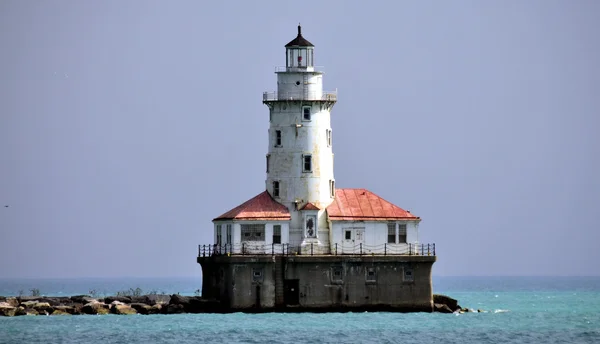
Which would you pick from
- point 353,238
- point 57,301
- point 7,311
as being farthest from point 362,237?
point 7,311

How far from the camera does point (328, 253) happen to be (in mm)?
84625

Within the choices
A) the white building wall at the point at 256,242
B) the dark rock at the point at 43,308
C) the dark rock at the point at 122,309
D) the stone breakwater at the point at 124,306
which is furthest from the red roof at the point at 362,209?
the dark rock at the point at 43,308

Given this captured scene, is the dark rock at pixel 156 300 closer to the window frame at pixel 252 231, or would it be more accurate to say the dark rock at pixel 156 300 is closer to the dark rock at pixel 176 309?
the dark rock at pixel 176 309

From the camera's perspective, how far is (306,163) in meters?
86.1

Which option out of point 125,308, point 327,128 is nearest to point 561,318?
point 327,128

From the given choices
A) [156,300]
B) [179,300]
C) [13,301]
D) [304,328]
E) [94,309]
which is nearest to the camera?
[304,328]

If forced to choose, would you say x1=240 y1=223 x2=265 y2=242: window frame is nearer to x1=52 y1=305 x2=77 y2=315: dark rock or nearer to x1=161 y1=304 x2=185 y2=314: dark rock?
x1=161 y1=304 x2=185 y2=314: dark rock

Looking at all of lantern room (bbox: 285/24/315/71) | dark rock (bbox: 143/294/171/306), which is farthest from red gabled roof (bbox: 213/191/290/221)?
lantern room (bbox: 285/24/315/71)

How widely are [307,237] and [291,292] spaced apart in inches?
142

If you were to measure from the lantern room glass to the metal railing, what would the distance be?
382 inches

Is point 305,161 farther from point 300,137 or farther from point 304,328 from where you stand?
point 304,328

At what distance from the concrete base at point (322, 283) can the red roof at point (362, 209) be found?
9.39ft

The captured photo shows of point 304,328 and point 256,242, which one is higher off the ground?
point 256,242

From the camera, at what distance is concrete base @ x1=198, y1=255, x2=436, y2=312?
81.9m
